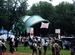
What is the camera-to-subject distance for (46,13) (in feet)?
335

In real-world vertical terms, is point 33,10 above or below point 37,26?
above

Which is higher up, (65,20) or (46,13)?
(46,13)

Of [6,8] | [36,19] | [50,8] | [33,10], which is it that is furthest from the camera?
[33,10]

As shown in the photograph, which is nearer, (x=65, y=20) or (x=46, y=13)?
(x=65, y=20)

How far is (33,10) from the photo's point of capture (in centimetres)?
11156

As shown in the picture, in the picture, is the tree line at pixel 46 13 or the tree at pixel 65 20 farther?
the tree at pixel 65 20

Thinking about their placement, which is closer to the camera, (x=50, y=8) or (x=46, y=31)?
(x=46, y=31)

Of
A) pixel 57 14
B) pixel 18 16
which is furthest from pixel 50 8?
pixel 18 16

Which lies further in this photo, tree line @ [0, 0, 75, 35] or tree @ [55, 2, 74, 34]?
tree @ [55, 2, 74, 34]

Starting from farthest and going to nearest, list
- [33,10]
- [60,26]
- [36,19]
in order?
[33,10]
[60,26]
[36,19]

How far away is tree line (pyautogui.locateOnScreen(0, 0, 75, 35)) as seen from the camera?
136 ft

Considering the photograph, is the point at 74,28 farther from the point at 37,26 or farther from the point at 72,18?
the point at 37,26

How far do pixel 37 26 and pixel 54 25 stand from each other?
21.4 ft

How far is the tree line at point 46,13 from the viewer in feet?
136
